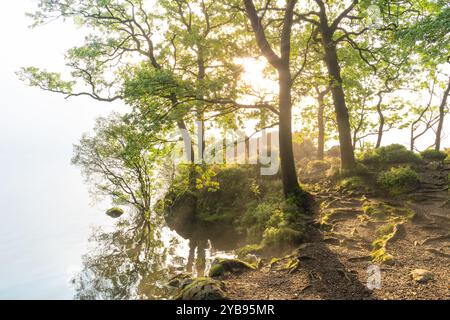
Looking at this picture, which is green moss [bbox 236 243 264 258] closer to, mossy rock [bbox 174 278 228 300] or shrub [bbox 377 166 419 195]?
mossy rock [bbox 174 278 228 300]

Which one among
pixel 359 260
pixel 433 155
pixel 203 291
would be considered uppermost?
pixel 433 155

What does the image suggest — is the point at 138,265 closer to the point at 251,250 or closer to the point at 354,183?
the point at 251,250

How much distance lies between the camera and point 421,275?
8016 mm

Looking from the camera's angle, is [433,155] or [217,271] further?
[433,155]

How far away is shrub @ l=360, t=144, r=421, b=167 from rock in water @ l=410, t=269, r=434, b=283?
1189cm

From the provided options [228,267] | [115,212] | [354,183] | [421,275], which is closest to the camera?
[421,275]

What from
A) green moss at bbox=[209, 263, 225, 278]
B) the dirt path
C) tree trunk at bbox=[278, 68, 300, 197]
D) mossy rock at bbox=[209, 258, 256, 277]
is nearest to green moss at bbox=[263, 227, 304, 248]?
the dirt path

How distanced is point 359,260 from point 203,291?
201 inches

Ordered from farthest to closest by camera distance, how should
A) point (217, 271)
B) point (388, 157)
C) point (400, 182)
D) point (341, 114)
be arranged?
point (388, 157)
point (341, 114)
point (400, 182)
point (217, 271)

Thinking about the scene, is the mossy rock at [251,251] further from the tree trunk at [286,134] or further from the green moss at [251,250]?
the tree trunk at [286,134]

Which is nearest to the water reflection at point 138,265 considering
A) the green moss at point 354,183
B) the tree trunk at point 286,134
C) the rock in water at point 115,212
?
the tree trunk at point 286,134

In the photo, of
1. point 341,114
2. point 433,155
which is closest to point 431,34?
point 341,114
